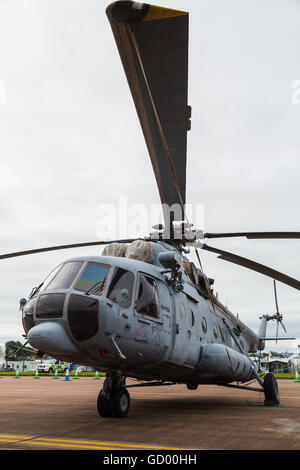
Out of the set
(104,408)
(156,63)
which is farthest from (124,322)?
(156,63)

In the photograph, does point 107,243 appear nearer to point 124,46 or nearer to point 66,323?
point 66,323

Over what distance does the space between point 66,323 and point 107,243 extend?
3.32 metres

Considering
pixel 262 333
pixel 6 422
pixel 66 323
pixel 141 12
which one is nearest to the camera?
pixel 141 12

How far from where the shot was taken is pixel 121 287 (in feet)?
22.4

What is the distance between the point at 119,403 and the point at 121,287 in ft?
7.18

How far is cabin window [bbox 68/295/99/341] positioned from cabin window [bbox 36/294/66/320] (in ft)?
0.56

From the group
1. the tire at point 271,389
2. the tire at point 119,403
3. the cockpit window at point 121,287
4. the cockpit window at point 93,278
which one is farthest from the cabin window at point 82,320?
the tire at point 271,389

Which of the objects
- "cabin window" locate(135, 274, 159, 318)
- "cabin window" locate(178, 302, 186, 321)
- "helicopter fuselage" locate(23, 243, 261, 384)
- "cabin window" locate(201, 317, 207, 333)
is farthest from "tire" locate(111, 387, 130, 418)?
"cabin window" locate(201, 317, 207, 333)

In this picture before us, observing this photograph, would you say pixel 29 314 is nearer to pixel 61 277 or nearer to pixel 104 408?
pixel 61 277

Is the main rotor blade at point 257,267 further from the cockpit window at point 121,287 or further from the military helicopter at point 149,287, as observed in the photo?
the cockpit window at point 121,287

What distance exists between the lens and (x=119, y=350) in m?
6.30

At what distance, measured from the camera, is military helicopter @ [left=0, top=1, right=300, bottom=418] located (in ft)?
12.6

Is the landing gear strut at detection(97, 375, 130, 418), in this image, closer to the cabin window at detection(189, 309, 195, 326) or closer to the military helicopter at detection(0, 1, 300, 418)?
the military helicopter at detection(0, 1, 300, 418)
